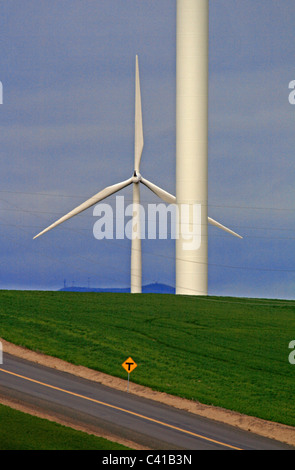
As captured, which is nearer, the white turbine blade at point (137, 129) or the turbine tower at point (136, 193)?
the turbine tower at point (136, 193)

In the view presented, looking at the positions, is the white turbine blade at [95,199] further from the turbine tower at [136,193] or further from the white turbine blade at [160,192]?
the white turbine blade at [160,192]

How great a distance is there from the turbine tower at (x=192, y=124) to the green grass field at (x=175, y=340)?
7.24 metres

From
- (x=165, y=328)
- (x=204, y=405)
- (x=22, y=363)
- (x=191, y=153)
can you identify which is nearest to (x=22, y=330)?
Result: (x=22, y=363)

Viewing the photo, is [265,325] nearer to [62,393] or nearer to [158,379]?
[158,379]

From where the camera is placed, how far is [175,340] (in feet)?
224

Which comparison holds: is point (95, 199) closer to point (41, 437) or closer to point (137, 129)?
point (137, 129)

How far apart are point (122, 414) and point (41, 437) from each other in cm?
773

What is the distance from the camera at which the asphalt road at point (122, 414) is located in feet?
143

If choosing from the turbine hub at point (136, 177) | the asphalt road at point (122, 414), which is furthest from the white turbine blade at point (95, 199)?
the asphalt road at point (122, 414)

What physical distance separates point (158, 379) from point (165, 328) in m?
16.8

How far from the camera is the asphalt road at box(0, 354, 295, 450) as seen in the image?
4356 cm
